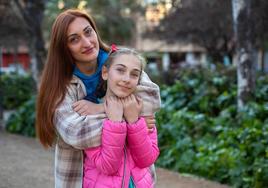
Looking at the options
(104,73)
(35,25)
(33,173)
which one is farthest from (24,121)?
(104,73)

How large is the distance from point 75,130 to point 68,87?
0.30 m

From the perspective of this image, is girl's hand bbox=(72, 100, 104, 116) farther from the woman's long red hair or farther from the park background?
the park background

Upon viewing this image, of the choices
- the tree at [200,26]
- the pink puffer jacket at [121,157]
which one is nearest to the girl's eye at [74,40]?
the pink puffer jacket at [121,157]

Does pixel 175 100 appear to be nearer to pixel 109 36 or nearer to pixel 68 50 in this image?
pixel 68 50

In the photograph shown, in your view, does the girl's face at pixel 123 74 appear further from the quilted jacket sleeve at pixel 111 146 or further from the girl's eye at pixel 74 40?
the girl's eye at pixel 74 40

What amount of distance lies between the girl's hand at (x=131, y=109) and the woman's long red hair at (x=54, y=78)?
1.19 feet

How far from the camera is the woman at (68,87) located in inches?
92.9

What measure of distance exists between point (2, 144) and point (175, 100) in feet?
12.8

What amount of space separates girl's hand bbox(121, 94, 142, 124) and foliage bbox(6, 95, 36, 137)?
325 inches

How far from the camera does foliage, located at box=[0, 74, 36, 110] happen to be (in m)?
16.0

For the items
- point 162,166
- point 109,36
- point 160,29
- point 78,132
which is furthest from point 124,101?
point 109,36

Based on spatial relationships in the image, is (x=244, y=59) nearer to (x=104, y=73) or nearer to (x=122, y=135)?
(x=104, y=73)

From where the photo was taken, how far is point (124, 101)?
2.29 metres

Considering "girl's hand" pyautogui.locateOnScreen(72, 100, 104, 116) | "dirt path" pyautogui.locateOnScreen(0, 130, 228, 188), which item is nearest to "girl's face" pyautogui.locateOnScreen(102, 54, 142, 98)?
"girl's hand" pyautogui.locateOnScreen(72, 100, 104, 116)
